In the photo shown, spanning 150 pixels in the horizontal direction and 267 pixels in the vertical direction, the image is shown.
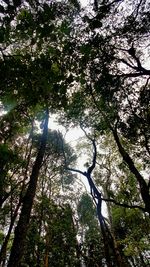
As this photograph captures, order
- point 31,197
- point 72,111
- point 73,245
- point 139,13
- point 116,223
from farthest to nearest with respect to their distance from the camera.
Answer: point 116,223
point 73,245
point 72,111
point 139,13
point 31,197

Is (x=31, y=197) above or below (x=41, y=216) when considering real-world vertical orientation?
below

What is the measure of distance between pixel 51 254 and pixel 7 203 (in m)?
5.15

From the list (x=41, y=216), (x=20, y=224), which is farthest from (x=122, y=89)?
(x=41, y=216)

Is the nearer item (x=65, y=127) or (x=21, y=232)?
(x=21, y=232)

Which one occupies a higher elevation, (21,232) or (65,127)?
(65,127)

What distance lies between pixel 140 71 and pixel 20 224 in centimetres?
744

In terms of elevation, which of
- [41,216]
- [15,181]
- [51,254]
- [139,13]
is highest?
[139,13]

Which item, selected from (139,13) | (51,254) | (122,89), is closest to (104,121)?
(122,89)

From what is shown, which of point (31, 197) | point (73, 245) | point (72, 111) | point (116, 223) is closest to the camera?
point (31, 197)

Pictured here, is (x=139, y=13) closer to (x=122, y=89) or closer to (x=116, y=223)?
(x=122, y=89)

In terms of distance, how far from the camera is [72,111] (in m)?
15.7

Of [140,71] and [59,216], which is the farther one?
[59,216]

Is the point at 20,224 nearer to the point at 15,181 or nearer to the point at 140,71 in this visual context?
the point at 140,71

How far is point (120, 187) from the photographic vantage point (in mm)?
22234
